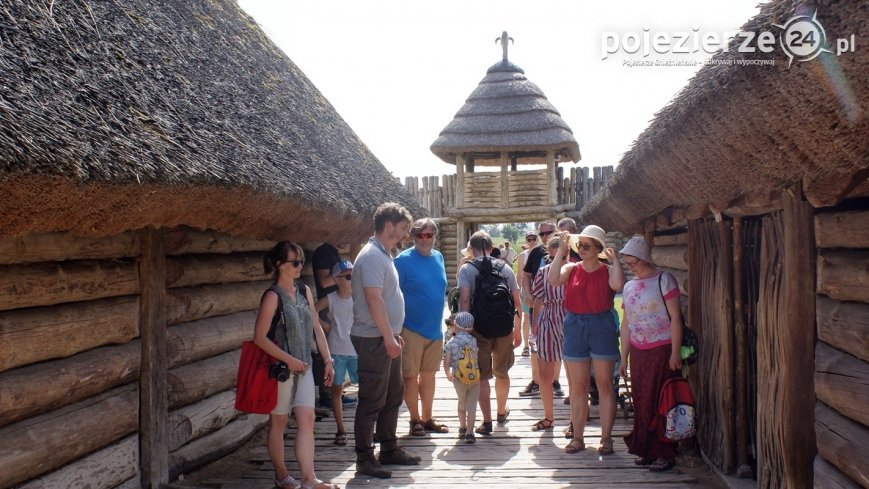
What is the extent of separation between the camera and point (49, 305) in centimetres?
430

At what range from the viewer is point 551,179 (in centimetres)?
2316

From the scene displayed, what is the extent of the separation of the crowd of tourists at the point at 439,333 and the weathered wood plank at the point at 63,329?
799 millimetres

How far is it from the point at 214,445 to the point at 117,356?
5.11 ft

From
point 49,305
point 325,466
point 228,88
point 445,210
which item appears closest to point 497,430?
point 325,466

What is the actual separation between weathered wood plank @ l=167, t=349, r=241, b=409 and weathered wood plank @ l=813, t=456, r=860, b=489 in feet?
12.7

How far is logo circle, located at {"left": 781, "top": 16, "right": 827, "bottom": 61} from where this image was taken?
2639 mm

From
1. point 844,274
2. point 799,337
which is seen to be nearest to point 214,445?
point 799,337

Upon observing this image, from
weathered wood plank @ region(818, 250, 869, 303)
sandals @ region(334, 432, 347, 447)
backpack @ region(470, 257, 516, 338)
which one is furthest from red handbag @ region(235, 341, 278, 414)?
weathered wood plank @ region(818, 250, 869, 303)

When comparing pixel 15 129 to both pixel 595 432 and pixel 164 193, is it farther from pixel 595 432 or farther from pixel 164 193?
pixel 595 432

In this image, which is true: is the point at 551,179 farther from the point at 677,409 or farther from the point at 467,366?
the point at 677,409

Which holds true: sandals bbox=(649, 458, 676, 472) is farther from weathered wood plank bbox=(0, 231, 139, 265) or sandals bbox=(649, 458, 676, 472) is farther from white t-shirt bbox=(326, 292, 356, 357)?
weathered wood plank bbox=(0, 231, 139, 265)

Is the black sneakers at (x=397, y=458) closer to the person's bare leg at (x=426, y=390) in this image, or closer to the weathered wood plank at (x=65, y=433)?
the person's bare leg at (x=426, y=390)

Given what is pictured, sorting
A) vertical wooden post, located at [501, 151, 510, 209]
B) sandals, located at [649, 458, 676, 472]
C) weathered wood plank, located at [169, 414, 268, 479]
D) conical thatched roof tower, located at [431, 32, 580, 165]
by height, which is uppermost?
conical thatched roof tower, located at [431, 32, 580, 165]

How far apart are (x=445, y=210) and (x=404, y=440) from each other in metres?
17.3
